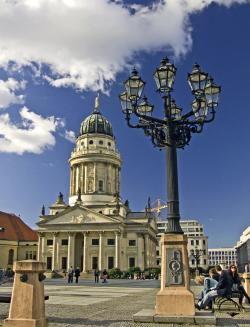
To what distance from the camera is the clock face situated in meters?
11.0

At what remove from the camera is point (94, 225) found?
75250 millimetres

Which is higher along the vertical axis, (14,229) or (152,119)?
(14,229)

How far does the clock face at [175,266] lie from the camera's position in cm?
1100

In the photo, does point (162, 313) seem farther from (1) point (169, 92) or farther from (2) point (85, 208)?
(2) point (85, 208)

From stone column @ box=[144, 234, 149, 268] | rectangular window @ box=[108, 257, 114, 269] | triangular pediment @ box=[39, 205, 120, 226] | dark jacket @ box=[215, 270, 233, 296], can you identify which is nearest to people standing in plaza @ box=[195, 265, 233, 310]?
dark jacket @ box=[215, 270, 233, 296]

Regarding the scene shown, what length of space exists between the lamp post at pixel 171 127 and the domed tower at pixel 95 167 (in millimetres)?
67274

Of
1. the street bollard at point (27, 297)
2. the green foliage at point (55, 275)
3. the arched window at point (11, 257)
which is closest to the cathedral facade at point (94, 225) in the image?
the green foliage at point (55, 275)

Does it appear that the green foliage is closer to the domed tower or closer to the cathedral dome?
the domed tower

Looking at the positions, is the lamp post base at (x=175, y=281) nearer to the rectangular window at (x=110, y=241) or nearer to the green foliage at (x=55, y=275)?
the green foliage at (x=55, y=275)

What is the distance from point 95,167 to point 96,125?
10808 millimetres

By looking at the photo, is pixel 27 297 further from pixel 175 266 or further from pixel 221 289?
pixel 221 289

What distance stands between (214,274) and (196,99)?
6.26 metres

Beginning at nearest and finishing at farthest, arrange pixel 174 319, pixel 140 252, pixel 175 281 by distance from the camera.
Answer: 1. pixel 174 319
2. pixel 175 281
3. pixel 140 252

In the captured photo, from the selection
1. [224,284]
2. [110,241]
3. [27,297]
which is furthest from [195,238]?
[27,297]
